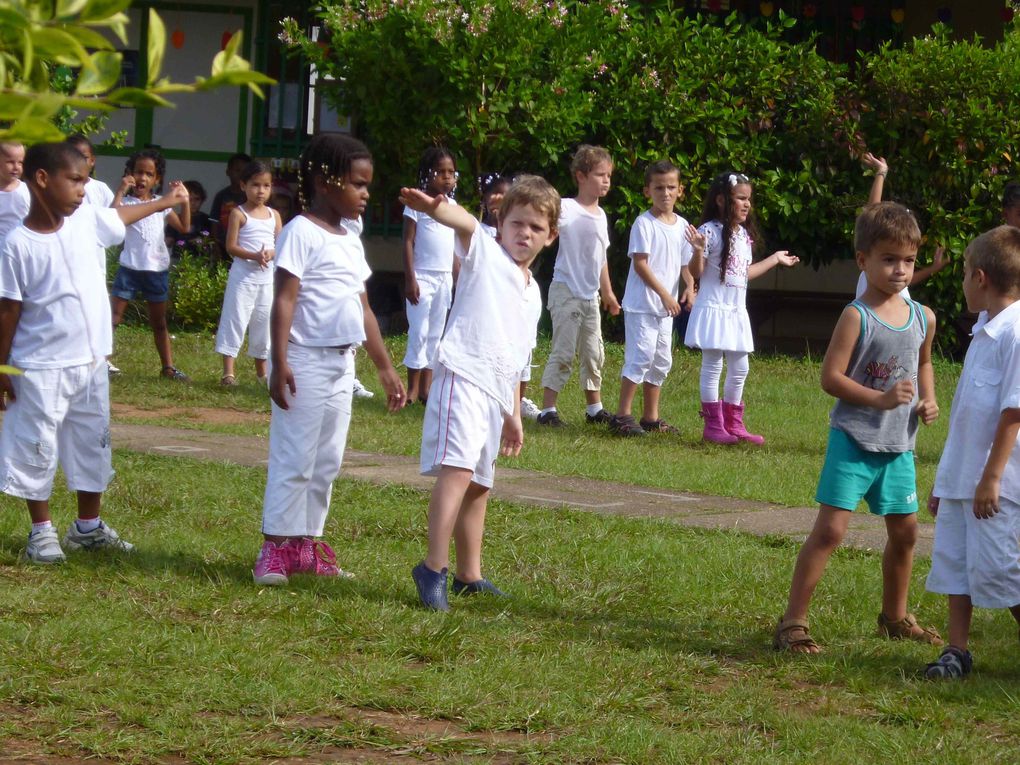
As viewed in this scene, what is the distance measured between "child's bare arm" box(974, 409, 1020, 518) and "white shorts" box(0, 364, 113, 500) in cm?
303

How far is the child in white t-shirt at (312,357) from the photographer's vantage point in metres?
5.35

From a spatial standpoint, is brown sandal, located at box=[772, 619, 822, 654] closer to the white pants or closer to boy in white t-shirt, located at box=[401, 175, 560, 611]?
boy in white t-shirt, located at box=[401, 175, 560, 611]

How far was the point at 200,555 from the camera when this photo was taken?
18.8ft

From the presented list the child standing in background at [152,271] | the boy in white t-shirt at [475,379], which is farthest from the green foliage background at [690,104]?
the boy in white t-shirt at [475,379]

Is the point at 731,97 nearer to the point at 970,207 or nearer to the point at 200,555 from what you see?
the point at 970,207

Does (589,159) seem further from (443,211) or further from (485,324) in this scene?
(443,211)

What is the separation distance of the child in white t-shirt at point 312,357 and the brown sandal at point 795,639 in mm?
1610

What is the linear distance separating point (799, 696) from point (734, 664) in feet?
1.10

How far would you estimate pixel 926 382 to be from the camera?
16.5ft

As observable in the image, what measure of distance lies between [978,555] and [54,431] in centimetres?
319

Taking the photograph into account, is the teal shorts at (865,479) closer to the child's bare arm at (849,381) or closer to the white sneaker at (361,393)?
the child's bare arm at (849,381)

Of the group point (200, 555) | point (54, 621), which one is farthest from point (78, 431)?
point (54, 621)

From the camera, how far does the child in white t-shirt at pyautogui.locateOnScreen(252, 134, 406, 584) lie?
535 centimetres

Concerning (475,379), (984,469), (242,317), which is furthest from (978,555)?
(242,317)
